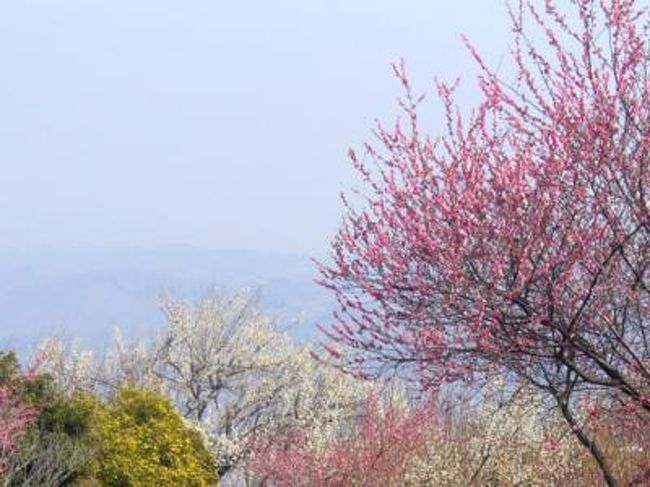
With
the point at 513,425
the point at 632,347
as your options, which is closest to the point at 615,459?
the point at 513,425

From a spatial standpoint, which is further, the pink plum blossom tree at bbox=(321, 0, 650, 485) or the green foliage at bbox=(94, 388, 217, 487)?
the green foliage at bbox=(94, 388, 217, 487)

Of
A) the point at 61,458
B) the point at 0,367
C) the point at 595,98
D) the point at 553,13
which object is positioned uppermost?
the point at 553,13

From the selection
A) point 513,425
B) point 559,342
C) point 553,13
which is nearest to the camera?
point 559,342

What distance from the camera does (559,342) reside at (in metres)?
5.63

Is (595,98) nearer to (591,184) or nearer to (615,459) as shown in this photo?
(591,184)

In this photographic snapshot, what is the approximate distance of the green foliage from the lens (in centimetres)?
1407

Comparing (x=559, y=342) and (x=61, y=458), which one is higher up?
(x=559, y=342)

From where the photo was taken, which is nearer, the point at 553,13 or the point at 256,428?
the point at 553,13

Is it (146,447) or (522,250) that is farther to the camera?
(146,447)

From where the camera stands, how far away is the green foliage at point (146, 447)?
14070 millimetres

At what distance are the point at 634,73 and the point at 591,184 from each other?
67 cm

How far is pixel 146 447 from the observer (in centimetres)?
1465

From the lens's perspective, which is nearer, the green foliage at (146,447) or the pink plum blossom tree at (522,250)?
the pink plum blossom tree at (522,250)

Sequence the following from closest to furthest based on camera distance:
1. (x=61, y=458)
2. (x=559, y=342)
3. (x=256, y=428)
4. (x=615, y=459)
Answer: (x=559, y=342) < (x=615, y=459) < (x=61, y=458) < (x=256, y=428)
